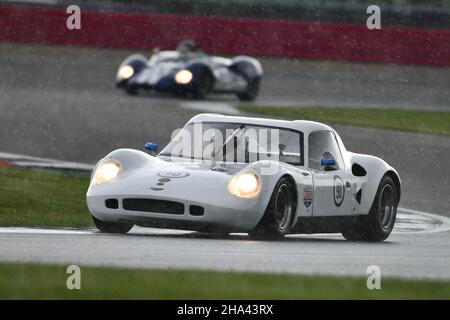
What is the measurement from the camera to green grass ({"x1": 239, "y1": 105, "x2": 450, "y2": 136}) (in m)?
25.1

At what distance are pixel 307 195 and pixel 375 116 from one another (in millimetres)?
16473

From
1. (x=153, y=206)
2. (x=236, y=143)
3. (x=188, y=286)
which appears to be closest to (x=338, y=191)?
(x=236, y=143)

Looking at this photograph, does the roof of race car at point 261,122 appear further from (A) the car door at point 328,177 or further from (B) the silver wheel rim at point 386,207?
(B) the silver wheel rim at point 386,207

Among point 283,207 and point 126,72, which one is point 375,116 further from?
point 283,207

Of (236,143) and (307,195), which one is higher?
(236,143)

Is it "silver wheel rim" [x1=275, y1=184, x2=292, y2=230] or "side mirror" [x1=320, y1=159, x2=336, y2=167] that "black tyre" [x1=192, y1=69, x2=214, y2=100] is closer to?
"side mirror" [x1=320, y1=159, x2=336, y2=167]

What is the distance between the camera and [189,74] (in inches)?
1151

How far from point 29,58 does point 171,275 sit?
28.2 m

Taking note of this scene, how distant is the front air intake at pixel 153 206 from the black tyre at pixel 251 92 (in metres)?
19.5

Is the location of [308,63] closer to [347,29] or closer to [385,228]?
[347,29]

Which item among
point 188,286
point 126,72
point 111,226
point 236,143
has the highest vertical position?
point 126,72

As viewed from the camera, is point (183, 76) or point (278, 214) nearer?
point (278, 214)

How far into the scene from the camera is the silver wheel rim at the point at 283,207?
10.6m

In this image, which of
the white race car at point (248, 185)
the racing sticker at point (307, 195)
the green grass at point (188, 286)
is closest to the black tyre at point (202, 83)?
the white race car at point (248, 185)
